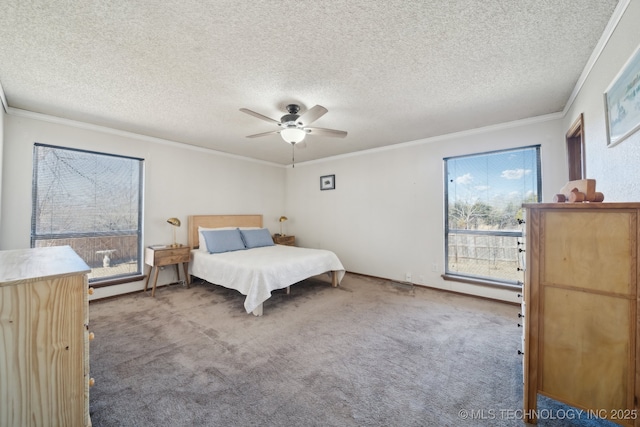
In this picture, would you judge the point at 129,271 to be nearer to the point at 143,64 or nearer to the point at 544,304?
the point at 143,64

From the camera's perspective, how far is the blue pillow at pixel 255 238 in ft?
14.7

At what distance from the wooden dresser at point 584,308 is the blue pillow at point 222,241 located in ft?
12.5

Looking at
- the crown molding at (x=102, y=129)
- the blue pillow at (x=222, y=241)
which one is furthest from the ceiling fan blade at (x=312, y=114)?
the crown molding at (x=102, y=129)

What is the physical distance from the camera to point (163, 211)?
13.4 ft

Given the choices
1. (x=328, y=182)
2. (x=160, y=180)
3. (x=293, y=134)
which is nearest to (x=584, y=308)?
(x=293, y=134)

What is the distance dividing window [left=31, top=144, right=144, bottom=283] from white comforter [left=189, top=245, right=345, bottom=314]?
3.24 ft

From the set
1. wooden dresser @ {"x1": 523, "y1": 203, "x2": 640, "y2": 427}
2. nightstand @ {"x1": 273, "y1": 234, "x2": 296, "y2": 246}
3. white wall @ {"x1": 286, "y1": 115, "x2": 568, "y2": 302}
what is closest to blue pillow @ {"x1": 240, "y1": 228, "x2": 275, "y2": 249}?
nightstand @ {"x1": 273, "y1": 234, "x2": 296, "y2": 246}

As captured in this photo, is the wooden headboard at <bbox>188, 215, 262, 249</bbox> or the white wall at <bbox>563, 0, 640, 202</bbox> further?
the wooden headboard at <bbox>188, 215, 262, 249</bbox>

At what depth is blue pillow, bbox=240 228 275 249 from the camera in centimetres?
448

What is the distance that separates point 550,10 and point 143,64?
286 centimetres

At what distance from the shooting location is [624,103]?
1459 millimetres

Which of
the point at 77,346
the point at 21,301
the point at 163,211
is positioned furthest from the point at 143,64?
the point at 163,211

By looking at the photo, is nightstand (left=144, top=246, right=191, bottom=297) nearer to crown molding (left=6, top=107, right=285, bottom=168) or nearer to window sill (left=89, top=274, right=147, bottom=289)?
window sill (left=89, top=274, right=147, bottom=289)

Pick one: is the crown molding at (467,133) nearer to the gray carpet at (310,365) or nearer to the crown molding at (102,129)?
the gray carpet at (310,365)
